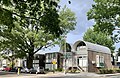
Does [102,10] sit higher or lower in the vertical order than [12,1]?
higher

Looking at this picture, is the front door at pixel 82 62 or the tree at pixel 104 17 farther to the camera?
the front door at pixel 82 62

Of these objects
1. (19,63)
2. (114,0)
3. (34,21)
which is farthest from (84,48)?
(34,21)

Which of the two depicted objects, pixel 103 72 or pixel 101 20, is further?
pixel 103 72

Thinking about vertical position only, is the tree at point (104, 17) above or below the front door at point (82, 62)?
above

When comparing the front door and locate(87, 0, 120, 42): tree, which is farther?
the front door

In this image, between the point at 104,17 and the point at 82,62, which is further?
the point at 82,62

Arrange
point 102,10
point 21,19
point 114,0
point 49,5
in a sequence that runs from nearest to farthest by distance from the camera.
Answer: point 49,5 → point 21,19 → point 114,0 → point 102,10

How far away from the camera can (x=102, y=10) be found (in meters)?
26.2

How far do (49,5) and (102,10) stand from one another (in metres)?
18.2

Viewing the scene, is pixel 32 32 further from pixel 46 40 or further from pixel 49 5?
pixel 49 5

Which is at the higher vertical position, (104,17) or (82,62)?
(104,17)

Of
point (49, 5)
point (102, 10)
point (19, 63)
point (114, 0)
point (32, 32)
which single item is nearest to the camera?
point (49, 5)

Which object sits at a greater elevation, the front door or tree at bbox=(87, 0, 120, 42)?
tree at bbox=(87, 0, 120, 42)

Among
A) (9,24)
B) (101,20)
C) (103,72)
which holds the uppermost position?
(101,20)
